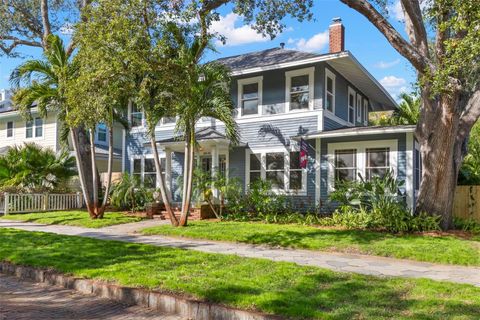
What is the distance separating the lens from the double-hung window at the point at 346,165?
1538cm

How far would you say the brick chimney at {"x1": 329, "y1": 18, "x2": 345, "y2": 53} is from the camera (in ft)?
59.4

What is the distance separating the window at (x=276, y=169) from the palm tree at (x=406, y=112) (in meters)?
8.94

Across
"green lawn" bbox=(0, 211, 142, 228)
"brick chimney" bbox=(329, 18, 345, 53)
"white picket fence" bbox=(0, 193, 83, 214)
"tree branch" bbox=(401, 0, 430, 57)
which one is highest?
"brick chimney" bbox=(329, 18, 345, 53)

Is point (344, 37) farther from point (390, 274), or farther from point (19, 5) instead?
point (19, 5)

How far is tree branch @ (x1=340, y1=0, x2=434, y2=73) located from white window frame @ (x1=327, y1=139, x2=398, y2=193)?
4.19 meters

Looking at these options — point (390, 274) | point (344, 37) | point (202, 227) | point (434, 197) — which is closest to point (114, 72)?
point (202, 227)

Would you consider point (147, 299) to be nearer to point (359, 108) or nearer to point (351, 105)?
point (351, 105)

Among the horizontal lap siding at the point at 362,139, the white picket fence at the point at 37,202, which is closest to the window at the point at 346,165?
the horizontal lap siding at the point at 362,139

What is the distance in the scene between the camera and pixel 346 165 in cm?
1555

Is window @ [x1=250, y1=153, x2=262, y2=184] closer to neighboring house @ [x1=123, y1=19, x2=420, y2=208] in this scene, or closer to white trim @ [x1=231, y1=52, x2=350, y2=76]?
neighboring house @ [x1=123, y1=19, x2=420, y2=208]

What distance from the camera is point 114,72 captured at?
10.4m

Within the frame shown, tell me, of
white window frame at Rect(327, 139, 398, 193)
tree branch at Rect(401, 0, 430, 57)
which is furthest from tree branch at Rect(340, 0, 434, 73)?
white window frame at Rect(327, 139, 398, 193)

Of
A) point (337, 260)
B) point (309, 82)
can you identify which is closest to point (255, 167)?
point (309, 82)

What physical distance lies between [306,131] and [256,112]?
2.42 m
